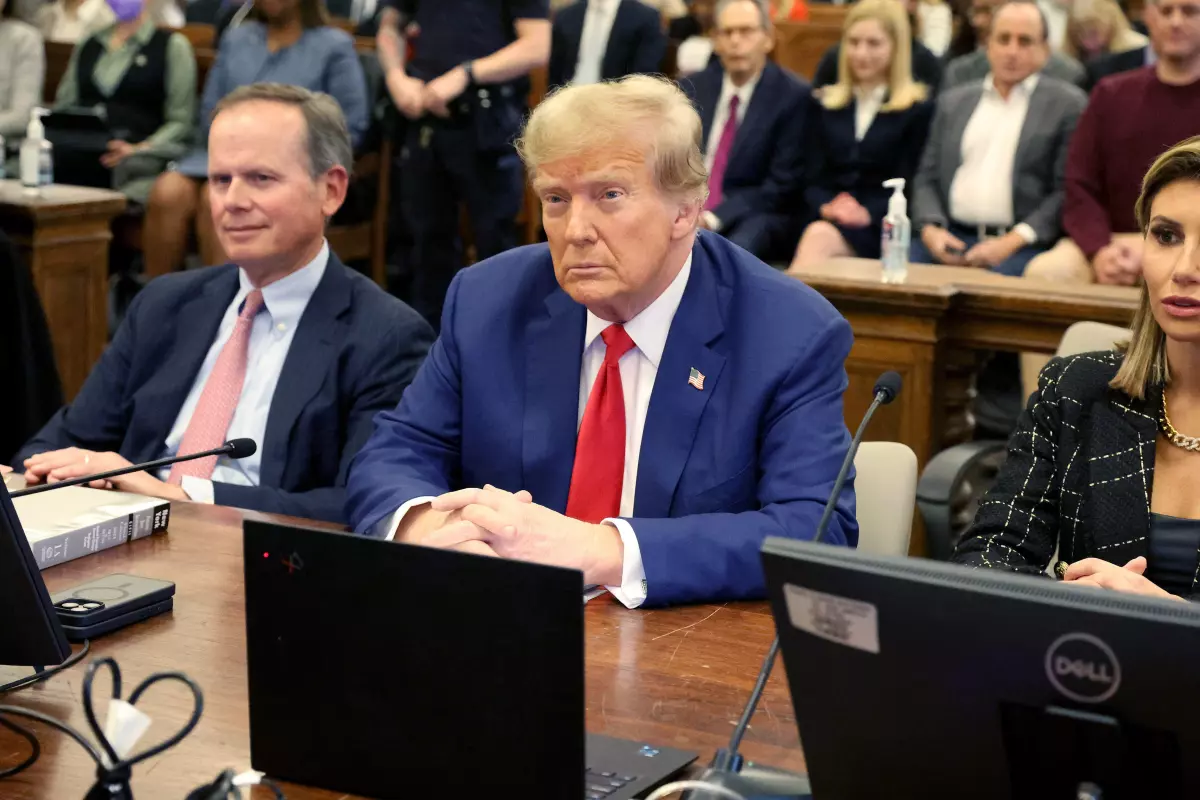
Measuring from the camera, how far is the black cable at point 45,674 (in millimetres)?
1600

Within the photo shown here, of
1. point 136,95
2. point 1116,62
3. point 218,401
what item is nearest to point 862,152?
point 1116,62

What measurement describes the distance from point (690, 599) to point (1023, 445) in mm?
679

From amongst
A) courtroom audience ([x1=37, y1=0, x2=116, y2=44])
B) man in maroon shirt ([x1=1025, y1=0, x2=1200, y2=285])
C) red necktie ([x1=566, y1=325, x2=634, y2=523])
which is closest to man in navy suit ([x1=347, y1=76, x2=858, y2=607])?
red necktie ([x1=566, y1=325, x2=634, y2=523])

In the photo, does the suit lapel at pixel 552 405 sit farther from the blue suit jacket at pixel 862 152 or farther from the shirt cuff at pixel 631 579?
the blue suit jacket at pixel 862 152

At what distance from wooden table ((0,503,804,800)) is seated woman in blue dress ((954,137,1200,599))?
0.57m

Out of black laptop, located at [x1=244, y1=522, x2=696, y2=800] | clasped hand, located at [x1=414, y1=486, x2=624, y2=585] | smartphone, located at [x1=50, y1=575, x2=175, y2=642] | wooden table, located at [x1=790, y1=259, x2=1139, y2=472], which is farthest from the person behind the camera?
wooden table, located at [x1=790, y1=259, x2=1139, y2=472]

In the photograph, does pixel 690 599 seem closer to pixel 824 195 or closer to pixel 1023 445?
pixel 1023 445

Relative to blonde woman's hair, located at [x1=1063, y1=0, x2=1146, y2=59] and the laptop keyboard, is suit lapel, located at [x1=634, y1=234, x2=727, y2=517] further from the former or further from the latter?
blonde woman's hair, located at [x1=1063, y1=0, x2=1146, y2=59]

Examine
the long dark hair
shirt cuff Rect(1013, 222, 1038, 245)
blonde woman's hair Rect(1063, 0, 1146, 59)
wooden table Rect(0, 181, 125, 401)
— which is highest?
blonde woman's hair Rect(1063, 0, 1146, 59)

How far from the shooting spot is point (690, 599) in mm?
1933

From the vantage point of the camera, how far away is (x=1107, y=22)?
6473 millimetres

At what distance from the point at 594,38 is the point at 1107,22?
2.20 m

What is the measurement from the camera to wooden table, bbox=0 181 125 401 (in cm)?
484

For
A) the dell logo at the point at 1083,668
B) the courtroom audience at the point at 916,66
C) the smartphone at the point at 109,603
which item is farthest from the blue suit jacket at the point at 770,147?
the dell logo at the point at 1083,668
